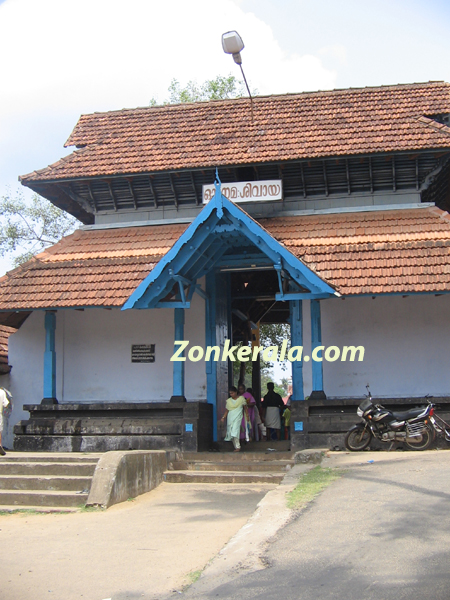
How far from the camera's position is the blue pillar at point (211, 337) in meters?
12.2

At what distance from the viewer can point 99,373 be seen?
12.7 metres

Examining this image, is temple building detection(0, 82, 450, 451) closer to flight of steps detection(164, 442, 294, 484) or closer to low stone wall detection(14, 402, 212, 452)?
low stone wall detection(14, 402, 212, 452)

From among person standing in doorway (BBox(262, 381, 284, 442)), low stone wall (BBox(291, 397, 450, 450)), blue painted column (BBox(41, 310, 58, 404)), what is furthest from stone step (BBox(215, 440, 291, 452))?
blue painted column (BBox(41, 310, 58, 404))

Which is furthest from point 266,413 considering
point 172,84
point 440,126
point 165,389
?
point 172,84

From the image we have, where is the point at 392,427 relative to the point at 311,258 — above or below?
below

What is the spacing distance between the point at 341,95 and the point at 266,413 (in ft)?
24.8

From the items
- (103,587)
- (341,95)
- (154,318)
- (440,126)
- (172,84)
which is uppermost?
(172,84)

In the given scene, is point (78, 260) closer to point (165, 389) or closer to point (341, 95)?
point (165, 389)

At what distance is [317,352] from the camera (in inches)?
446

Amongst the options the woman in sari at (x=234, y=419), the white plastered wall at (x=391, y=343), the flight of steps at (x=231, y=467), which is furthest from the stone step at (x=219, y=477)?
the white plastered wall at (x=391, y=343)

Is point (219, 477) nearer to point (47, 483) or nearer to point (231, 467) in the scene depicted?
point (231, 467)

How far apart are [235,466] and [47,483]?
3.02 m

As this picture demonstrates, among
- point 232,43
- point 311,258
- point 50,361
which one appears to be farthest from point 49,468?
point 232,43

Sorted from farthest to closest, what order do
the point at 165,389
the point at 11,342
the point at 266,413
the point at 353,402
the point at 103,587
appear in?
the point at 266,413 < the point at 11,342 < the point at 165,389 < the point at 353,402 < the point at 103,587
